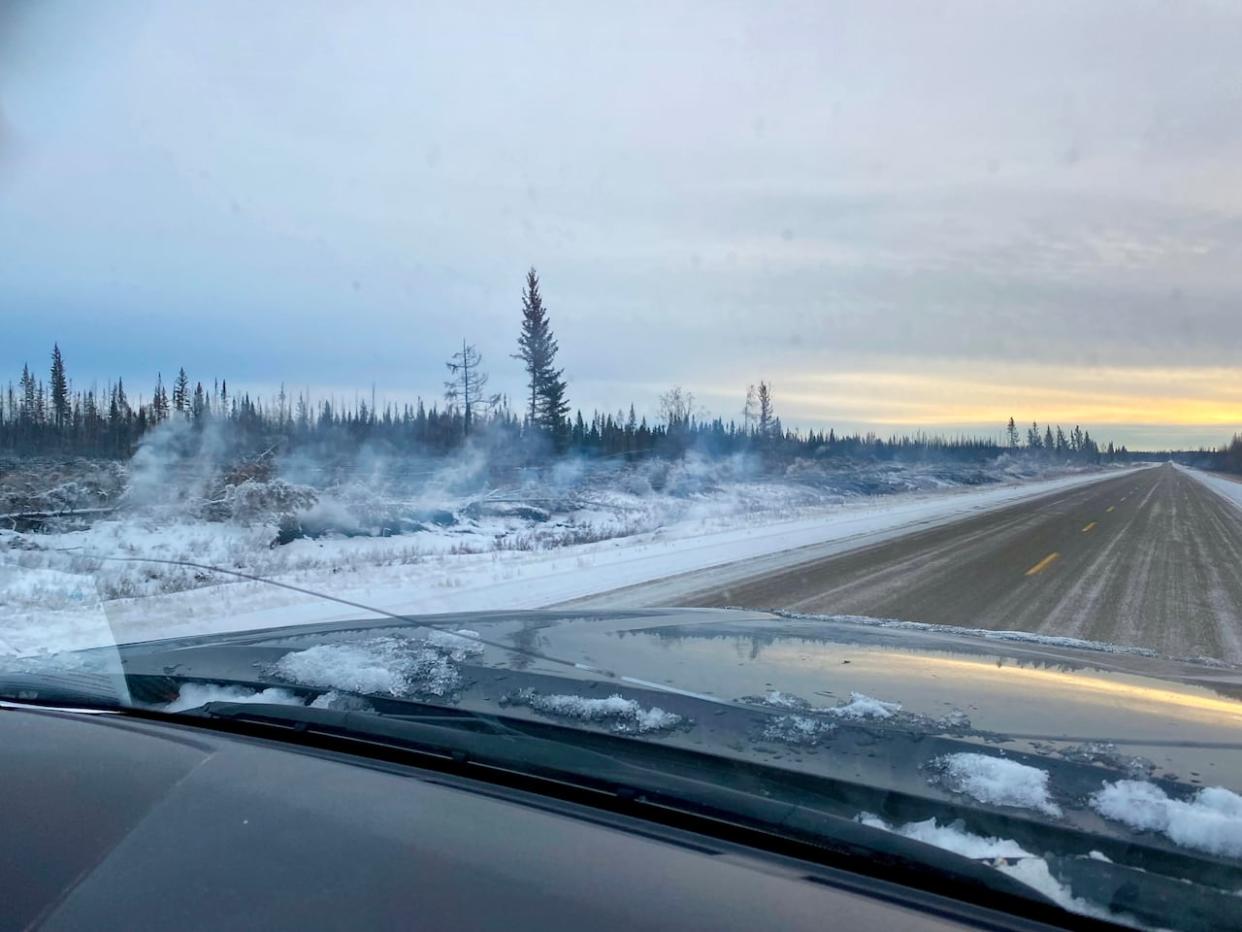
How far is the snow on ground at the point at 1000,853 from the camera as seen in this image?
2.04 m

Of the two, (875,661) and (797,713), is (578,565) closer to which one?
(875,661)

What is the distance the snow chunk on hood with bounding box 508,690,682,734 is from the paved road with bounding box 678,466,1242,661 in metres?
7.64

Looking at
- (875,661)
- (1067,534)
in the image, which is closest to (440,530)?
(1067,534)

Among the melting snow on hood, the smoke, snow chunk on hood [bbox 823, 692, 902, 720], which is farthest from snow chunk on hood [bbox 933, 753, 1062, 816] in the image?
the smoke

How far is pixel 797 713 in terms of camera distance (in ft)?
10.7

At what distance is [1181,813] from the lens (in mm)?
2334

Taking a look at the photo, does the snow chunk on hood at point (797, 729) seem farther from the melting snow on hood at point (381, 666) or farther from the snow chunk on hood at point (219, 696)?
the snow chunk on hood at point (219, 696)

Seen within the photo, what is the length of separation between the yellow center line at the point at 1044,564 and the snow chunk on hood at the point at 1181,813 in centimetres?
1300

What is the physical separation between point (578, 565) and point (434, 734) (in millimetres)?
12741

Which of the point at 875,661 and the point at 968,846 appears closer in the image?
the point at 968,846

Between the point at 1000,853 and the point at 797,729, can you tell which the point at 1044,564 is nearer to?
the point at 797,729

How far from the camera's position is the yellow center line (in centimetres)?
1501

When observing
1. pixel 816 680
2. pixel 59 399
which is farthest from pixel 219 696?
pixel 59 399

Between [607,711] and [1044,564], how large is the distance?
14.7 metres
